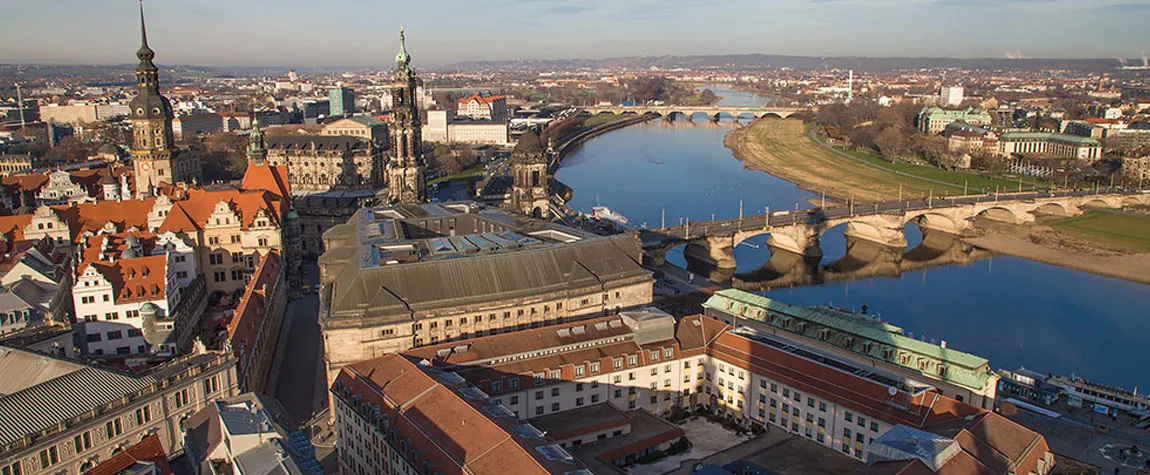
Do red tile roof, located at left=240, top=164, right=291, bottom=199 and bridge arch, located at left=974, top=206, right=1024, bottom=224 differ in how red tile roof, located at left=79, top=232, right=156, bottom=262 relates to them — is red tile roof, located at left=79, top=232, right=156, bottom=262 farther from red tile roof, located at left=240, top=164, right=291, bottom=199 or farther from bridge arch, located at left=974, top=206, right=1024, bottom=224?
bridge arch, located at left=974, top=206, right=1024, bottom=224

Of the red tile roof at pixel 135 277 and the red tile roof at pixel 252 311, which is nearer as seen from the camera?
the red tile roof at pixel 252 311

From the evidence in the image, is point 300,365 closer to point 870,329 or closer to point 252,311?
point 252,311

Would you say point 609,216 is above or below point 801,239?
above

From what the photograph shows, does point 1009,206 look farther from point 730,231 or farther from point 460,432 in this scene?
point 460,432

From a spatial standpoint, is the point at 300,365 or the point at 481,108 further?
the point at 481,108

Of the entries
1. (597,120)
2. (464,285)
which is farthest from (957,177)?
(597,120)

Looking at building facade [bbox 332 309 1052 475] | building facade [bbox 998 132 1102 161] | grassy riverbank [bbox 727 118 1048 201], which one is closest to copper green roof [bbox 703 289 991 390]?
building facade [bbox 332 309 1052 475]

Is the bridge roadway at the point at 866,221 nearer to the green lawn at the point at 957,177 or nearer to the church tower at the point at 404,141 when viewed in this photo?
the green lawn at the point at 957,177

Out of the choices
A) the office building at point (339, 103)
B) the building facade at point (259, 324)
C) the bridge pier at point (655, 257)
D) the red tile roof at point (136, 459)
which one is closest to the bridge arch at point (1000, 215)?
the bridge pier at point (655, 257)
